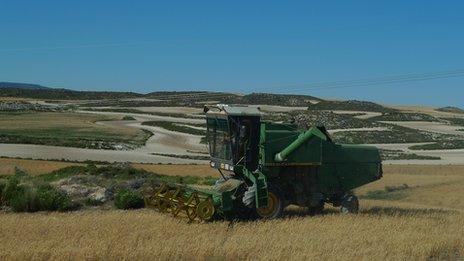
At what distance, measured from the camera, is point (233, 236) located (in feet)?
45.8

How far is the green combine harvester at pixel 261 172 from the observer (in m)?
17.5

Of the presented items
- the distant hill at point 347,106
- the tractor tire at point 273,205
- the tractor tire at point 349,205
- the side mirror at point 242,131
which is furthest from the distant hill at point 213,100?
the tractor tire at point 273,205

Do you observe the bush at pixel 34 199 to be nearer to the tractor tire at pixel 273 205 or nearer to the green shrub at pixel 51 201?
the green shrub at pixel 51 201

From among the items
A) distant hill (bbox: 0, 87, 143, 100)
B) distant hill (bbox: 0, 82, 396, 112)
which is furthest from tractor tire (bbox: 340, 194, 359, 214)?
distant hill (bbox: 0, 87, 143, 100)

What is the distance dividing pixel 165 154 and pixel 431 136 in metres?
44.8

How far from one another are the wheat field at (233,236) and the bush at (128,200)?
519mm

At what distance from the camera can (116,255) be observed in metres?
11.0

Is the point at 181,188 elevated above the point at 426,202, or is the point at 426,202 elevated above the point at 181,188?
the point at 181,188

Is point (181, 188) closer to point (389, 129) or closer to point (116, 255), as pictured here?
point (116, 255)

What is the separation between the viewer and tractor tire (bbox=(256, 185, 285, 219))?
17.8m

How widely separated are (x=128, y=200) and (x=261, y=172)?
4080mm

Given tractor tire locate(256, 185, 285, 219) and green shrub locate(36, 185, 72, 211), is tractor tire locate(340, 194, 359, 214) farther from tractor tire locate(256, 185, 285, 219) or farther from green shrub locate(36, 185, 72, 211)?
green shrub locate(36, 185, 72, 211)

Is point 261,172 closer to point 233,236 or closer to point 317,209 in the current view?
point 317,209

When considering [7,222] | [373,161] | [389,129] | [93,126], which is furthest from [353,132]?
[7,222]
